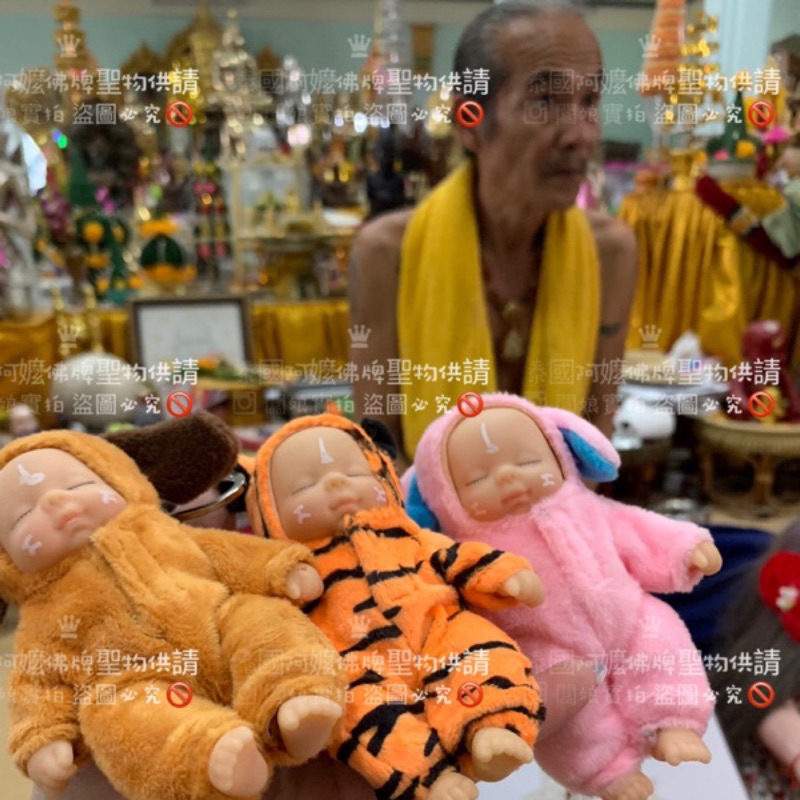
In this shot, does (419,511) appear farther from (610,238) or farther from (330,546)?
(610,238)

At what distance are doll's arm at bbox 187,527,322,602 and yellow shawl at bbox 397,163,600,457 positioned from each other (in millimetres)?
226

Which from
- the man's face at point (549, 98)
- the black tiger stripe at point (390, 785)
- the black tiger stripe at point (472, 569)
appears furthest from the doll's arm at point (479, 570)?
the man's face at point (549, 98)

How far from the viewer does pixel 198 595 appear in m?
0.38

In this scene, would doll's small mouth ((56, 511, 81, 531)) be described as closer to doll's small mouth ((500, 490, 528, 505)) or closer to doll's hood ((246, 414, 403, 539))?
doll's hood ((246, 414, 403, 539))

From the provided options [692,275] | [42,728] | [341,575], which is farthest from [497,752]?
[692,275]

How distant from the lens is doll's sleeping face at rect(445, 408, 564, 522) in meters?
0.45

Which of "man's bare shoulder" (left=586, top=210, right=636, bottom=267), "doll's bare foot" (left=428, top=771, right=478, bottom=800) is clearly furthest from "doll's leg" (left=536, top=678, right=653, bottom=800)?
"man's bare shoulder" (left=586, top=210, right=636, bottom=267)

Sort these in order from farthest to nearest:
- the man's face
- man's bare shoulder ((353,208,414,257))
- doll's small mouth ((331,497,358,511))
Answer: man's bare shoulder ((353,208,414,257))
the man's face
doll's small mouth ((331,497,358,511))

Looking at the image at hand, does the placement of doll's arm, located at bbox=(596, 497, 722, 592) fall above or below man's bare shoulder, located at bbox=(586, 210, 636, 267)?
below

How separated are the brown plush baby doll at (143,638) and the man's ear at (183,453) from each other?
1.0 inches

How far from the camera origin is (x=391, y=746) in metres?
0.36

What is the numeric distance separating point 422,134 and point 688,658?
49cm

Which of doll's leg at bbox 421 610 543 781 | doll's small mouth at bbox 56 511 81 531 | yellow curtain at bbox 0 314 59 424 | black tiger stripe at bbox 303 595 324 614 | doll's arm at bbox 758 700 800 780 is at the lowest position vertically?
doll's arm at bbox 758 700 800 780

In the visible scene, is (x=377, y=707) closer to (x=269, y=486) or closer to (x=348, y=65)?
(x=269, y=486)
